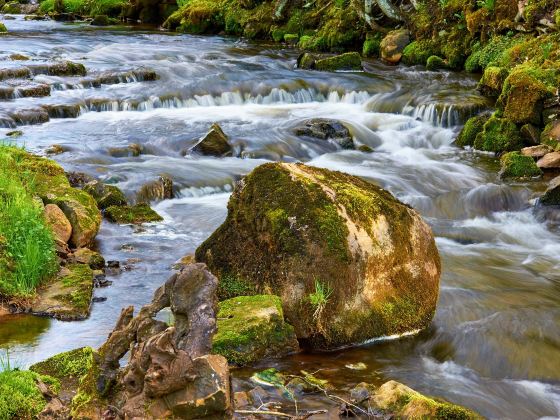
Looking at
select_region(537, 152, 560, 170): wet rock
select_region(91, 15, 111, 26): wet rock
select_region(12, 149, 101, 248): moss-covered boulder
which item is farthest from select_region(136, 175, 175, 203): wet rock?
select_region(91, 15, 111, 26): wet rock

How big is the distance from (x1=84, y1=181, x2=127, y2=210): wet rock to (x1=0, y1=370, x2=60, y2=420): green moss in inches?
227

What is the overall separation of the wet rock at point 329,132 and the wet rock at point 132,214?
18.4ft

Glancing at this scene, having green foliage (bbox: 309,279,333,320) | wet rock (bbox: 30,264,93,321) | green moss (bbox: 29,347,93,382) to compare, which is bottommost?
wet rock (bbox: 30,264,93,321)

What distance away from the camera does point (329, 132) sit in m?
15.1

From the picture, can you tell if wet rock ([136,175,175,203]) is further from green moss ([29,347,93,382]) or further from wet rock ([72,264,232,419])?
wet rock ([72,264,232,419])

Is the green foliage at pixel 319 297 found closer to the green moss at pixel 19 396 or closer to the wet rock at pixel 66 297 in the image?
the wet rock at pixel 66 297

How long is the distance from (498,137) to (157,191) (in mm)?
7031

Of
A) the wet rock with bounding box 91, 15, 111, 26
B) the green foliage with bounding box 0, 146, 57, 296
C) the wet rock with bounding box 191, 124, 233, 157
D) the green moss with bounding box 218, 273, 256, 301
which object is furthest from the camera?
the wet rock with bounding box 91, 15, 111, 26

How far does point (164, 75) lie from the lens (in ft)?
64.5

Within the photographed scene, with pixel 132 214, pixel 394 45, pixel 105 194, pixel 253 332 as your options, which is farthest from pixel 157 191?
pixel 394 45

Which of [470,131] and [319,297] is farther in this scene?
[470,131]

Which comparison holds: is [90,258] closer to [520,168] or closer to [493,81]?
[520,168]

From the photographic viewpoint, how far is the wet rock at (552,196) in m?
11.2

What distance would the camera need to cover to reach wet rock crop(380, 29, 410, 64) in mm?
22422
